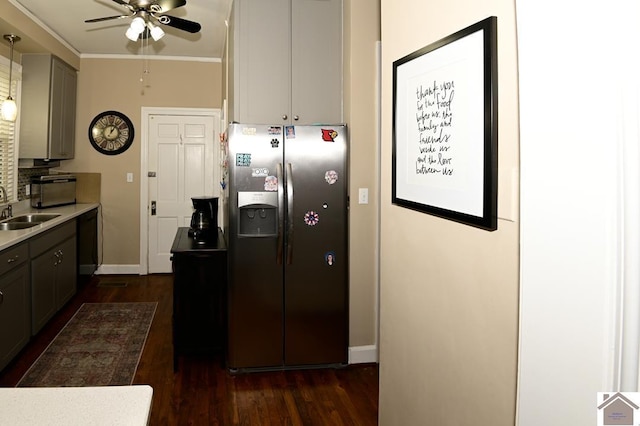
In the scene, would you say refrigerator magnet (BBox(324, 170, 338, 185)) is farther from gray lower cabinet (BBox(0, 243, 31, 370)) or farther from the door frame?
the door frame

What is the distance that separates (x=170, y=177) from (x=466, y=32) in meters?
5.48

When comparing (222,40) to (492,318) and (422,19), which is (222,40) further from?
(492,318)

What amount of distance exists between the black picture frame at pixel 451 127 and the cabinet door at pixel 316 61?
1.94 m

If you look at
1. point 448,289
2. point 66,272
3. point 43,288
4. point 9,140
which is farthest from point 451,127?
point 9,140

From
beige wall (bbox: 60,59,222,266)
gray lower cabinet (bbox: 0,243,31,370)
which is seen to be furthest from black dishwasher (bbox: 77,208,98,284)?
gray lower cabinet (bbox: 0,243,31,370)

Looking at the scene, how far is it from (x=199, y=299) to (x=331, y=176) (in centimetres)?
128

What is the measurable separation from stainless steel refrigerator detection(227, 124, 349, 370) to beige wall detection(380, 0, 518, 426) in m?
1.46

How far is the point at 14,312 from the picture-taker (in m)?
3.38

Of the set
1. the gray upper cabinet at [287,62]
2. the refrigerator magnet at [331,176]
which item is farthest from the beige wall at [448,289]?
the gray upper cabinet at [287,62]

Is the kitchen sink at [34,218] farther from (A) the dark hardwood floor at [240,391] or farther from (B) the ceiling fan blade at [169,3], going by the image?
(B) the ceiling fan blade at [169,3]

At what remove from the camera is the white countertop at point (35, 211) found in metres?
3.28

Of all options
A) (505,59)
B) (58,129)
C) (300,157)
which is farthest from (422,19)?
(58,129)

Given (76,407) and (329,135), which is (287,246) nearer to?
(329,135)

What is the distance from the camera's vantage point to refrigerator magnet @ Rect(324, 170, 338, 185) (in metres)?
3.36
